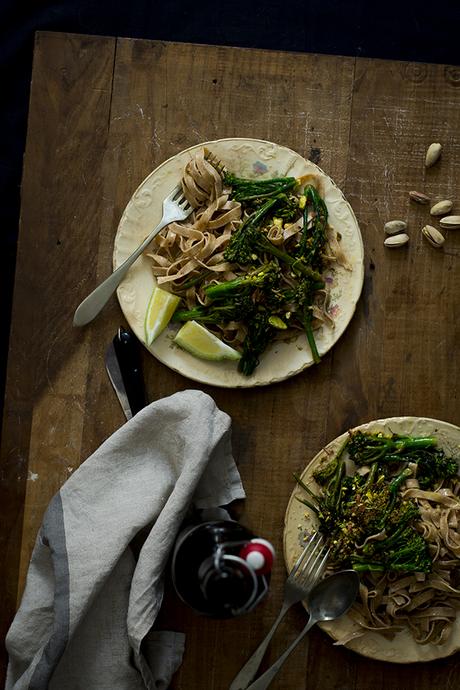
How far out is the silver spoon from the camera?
109 inches

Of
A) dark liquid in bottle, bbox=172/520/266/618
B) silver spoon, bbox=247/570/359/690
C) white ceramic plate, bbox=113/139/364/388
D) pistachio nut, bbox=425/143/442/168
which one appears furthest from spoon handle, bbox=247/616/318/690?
pistachio nut, bbox=425/143/442/168

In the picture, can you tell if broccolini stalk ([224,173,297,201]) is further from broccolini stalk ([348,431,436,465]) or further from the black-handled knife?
broccolini stalk ([348,431,436,465])

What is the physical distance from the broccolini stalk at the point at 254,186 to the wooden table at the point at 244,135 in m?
0.20

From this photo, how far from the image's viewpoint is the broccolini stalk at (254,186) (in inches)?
113

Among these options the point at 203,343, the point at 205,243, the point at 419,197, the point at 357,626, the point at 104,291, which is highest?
the point at 419,197

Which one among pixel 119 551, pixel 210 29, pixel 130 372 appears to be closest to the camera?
pixel 119 551

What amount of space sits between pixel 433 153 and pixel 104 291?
52.5 inches

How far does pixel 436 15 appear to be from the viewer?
3494 millimetres

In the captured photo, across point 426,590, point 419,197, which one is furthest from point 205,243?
point 426,590

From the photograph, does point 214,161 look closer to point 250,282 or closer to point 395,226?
point 250,282

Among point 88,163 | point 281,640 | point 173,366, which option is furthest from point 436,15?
point 281,640

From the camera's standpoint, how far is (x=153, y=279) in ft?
9.52

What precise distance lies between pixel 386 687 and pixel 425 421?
1.00 m

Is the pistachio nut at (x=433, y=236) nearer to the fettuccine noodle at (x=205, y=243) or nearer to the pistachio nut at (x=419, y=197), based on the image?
the pistachio nut at (x=419, y=197)
